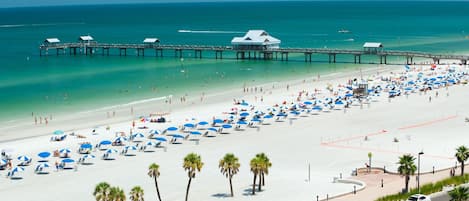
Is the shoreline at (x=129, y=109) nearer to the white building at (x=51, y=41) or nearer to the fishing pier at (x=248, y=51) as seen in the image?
the fishing pier at (x=248, y=51)

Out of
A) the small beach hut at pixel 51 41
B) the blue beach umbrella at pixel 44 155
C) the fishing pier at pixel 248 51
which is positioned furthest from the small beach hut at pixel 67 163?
the small beach hut at pixel 51 41

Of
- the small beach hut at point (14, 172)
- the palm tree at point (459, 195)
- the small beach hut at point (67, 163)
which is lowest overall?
the small beach hut at point (14, 172)

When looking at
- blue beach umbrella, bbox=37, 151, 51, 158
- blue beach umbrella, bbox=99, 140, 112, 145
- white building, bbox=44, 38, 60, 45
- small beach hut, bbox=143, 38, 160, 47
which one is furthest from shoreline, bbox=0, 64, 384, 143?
white building, bbox=44, 38, 60, 45

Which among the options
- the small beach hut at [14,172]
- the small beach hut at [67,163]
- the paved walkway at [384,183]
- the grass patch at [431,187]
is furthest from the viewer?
the small beach hut at [67,163]

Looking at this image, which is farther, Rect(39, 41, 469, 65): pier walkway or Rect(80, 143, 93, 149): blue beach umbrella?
Rect(39, 41, 469, 65): pier walkway

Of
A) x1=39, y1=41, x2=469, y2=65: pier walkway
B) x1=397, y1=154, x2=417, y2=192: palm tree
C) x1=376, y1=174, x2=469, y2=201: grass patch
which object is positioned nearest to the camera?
x1=376, y1=174, x2=469, y2=201: grass patch

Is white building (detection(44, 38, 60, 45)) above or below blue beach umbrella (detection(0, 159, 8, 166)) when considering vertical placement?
above

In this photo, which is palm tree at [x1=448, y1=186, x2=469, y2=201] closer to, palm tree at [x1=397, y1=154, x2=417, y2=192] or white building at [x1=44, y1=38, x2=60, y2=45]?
palm tree at [x1=397, y1=154, x2=417, y2=192]
